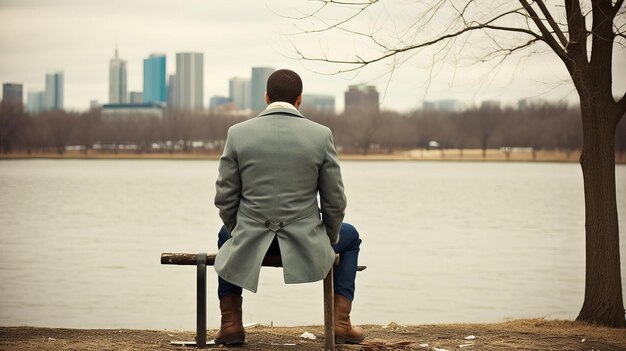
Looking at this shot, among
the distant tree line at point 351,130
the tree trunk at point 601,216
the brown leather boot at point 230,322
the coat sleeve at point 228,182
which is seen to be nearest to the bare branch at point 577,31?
the tree trunk at point 601,216

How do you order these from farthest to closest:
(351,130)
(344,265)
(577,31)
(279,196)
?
(351,130), (577,31), (344,265), (279,196)

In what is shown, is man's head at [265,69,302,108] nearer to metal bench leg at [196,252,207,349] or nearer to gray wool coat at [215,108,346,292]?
gray wool coat at [215,108,346,292]

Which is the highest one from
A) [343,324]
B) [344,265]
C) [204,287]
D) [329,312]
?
[344,265]

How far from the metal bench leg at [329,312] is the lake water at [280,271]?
649 centimetres

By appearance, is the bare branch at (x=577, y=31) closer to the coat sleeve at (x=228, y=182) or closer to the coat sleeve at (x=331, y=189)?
the coat sleeve at (x=331, y=189)

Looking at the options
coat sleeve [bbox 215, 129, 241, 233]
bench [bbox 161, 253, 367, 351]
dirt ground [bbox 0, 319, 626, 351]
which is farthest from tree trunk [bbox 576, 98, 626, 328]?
coat sleeve [bbox 215, 129, 241, 233]

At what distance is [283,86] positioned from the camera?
566 centimetres

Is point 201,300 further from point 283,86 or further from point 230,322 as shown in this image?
point 283,86

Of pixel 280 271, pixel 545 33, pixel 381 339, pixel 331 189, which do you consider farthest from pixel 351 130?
pixel 331 189

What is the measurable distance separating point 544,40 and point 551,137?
304 ft

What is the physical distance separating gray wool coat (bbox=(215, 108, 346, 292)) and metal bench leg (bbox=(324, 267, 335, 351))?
0.16 m

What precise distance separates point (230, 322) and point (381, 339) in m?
1.39

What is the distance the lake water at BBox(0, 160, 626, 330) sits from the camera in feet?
45.8

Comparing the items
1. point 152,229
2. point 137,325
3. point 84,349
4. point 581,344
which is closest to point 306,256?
point 84,349
